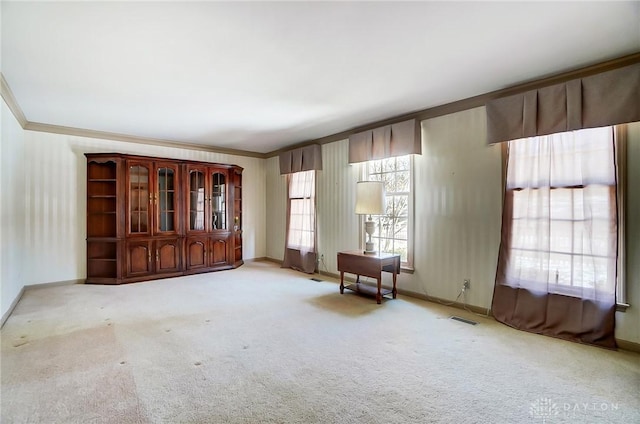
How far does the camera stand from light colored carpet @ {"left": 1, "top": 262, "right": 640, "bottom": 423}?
193cm

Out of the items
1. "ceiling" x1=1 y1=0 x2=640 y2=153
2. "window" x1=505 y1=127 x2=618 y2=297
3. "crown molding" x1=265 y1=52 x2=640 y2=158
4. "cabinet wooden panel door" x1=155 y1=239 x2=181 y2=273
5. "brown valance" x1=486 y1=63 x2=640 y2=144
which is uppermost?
"ceiling" x1=1 y1=0 x2=640 y2=153

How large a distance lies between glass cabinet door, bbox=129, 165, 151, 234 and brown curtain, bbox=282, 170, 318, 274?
2.63m

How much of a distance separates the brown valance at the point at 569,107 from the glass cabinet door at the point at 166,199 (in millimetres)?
5127

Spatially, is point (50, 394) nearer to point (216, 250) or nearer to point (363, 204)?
point (363, 204)

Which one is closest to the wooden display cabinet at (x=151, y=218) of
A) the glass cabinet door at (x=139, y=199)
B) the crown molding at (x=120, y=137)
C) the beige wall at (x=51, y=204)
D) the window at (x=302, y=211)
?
the glass cabinet door at (x=139, y=199)

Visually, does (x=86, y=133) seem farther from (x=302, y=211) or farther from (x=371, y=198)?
(x=371, y=198)

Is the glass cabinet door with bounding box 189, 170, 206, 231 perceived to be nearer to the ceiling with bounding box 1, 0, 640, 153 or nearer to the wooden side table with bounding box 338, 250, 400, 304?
the ceiling with bounding box 1, 0, 640, 153

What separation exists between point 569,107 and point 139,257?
619 centimetres

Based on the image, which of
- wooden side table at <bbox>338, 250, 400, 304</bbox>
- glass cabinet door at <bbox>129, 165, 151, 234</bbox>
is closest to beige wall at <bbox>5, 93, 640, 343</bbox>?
wooden side table at <bbox>338, 250, 400, 304</bbox>

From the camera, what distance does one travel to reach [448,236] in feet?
13.1

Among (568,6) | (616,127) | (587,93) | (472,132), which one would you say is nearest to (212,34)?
(568,6)

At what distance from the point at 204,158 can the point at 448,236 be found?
199 inches

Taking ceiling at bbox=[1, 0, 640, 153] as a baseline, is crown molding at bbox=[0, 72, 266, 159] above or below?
below

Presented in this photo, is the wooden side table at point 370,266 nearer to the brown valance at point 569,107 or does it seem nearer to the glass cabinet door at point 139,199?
the brown valance at point 569,107
